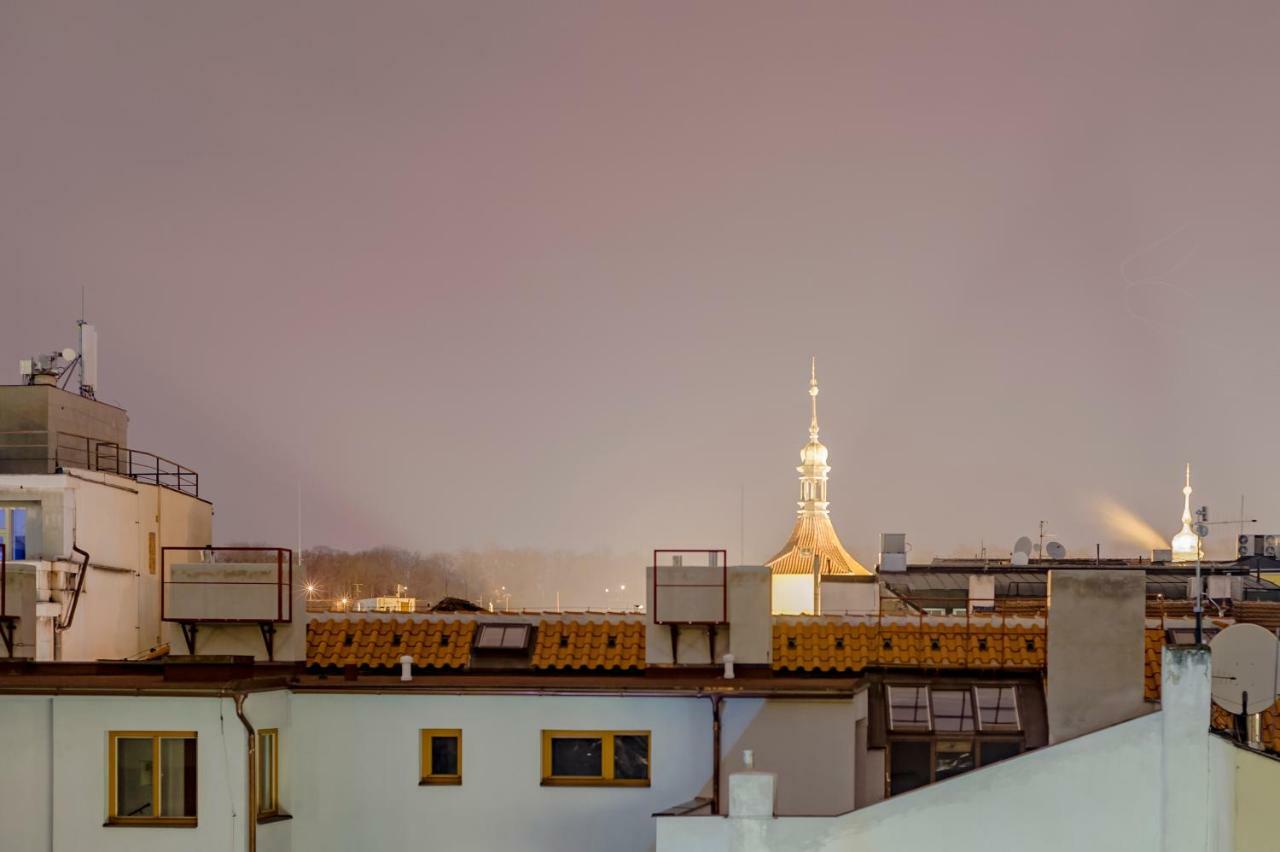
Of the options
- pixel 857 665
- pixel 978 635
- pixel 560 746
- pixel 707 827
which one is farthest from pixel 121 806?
pixel 978 635

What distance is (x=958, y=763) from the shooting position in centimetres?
2583

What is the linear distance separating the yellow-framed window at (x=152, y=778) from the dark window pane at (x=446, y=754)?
12.6ft

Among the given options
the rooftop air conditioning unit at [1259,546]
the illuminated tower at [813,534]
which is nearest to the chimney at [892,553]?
the illuminated tower at [813,534]

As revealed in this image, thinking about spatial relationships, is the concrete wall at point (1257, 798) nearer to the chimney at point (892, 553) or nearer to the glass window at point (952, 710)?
the glass window at point (952, 710)

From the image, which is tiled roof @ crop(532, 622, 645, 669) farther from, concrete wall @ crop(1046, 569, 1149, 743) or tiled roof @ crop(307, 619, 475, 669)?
concrete wall @ crop(1046, 569, 1149, 743)

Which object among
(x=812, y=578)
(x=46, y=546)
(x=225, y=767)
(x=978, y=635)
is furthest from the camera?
(x=812, y=578)

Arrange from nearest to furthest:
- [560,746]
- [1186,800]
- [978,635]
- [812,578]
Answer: [1186,800]
[560,746]
[978,635]
[812,578]

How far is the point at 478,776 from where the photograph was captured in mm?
25109

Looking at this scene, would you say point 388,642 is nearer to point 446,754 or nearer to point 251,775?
point 446,754

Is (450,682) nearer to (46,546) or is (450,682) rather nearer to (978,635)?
(978,635)

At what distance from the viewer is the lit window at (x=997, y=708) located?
26.0 m

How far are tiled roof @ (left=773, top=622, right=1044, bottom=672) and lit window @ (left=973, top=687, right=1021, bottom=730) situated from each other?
1.46ft

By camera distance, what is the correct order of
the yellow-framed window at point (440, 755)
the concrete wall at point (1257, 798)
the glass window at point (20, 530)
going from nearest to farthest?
the concrete wall at point (1257, 798)
the yellow-framed window at point (440, 755)
the glass window at point (20, 530)

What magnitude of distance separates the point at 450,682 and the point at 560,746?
2.09 m
